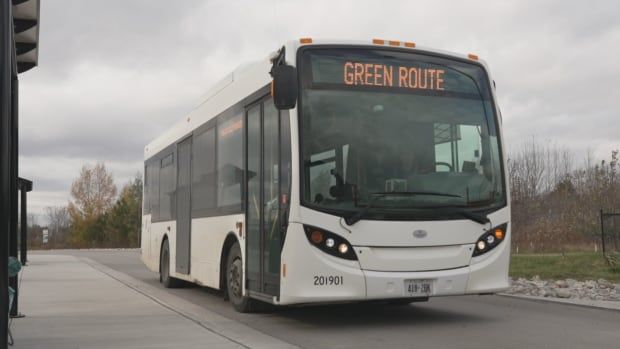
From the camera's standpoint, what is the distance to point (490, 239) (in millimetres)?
8930

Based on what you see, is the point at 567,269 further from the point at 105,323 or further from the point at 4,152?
the point at 4,152

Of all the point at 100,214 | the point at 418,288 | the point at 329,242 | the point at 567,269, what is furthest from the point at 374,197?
the point at 100,214

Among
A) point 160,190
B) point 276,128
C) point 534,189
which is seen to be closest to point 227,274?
point 276,128

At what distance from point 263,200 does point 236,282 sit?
5.44 ft

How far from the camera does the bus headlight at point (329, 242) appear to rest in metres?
8.24

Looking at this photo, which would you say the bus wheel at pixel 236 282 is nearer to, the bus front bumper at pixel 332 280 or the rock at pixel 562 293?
the bus front bumper at pixel 332 280

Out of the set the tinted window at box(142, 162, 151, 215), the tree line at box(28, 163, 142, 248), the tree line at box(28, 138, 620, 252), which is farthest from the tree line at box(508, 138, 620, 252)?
the tree line at box(28, 163, 142, 248)

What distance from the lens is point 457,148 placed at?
8977mm

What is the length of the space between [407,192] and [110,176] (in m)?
89.7

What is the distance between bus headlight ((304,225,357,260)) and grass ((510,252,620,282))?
356 inches

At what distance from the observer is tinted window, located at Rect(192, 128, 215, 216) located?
1197 centimetres

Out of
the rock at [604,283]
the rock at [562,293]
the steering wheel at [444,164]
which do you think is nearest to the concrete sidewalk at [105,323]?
A: the steering wheel at [444,164]

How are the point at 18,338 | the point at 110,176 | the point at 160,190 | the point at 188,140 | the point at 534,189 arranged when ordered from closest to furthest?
1. the point at 18,338
2. the point at 188,140
3. the point at 160,190
4. the point at 534,189
5. the point at 110,176

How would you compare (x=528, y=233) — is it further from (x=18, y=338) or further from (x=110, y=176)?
(x=110, y=176)
